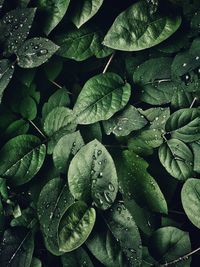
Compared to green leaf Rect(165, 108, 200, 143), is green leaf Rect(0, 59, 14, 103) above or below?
above

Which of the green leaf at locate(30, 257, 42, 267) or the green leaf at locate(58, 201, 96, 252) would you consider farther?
the green leaf at locate(30, 257, 42, 267)

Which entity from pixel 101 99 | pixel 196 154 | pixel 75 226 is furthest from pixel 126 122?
pixel 75 226

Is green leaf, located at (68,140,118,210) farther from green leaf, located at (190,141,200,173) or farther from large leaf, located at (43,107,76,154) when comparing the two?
green leaf, located at (190,141,200,173)

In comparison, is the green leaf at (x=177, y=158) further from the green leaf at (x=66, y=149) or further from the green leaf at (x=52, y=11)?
the green leaf at (x=52, y=11)

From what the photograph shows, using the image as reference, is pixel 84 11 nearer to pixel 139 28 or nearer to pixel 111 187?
pixel 139 28

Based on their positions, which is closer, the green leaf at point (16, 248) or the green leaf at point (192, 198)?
the green leaf at point (192, 198)

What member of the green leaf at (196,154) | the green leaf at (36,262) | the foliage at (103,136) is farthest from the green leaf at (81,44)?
the green leaf at (36,262)

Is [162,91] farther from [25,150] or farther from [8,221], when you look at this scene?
[8,221]

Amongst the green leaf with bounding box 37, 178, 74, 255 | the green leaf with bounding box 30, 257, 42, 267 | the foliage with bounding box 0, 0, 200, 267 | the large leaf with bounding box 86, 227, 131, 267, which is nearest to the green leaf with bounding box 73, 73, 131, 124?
the foliage with bounding box 0, 0, 200, 267
